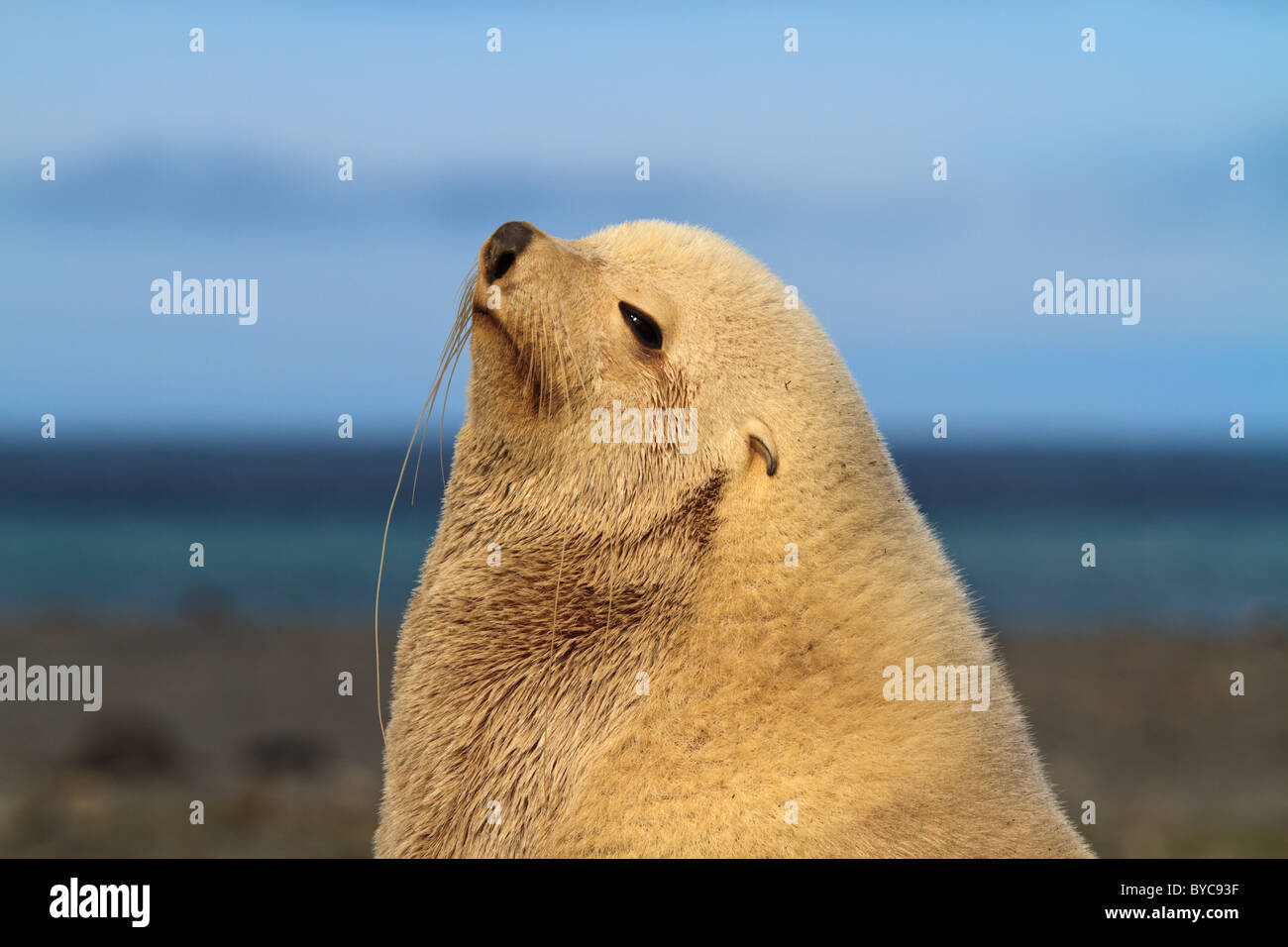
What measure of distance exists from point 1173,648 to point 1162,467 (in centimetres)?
8250

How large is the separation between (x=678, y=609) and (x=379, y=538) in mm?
55405

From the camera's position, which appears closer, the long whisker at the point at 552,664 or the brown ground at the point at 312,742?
the long whisker at the point at 552,664

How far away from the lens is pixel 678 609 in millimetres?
4773

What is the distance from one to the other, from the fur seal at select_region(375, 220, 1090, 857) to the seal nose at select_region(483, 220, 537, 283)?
0.01m

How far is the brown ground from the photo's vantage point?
704 inches

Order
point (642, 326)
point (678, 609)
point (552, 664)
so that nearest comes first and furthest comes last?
point (678, 609)
point (552, 664)
point (642, 326)

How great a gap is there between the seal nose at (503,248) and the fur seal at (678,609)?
0.01m

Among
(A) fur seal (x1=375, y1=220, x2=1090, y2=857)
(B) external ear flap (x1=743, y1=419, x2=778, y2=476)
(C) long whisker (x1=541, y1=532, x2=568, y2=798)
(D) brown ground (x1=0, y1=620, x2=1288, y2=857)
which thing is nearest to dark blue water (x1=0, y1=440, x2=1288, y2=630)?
(D) brown ground (x1=0, y1=620, x2=1288, y2=857)

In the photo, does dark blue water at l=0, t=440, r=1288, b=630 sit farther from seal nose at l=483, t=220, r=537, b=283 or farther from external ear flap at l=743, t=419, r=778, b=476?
external ear flap at l=743, t=419, r=778, b=476

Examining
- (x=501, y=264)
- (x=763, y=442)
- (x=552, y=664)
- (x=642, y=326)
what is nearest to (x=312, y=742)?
(x=552, y=664)

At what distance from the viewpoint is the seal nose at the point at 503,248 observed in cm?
519

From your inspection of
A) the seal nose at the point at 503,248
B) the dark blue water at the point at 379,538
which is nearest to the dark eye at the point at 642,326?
the seal nose at the point at 503,248

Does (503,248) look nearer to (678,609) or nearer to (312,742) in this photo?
(678,609)

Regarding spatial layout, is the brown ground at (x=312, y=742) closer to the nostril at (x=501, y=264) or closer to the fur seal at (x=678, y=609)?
the fur seal at (x=678, y=609)
